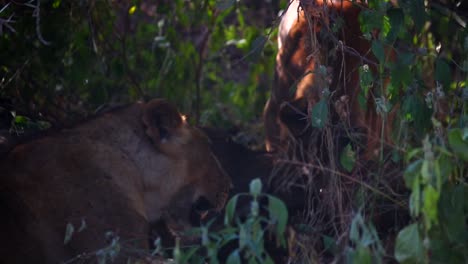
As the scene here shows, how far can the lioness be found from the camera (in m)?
3.07

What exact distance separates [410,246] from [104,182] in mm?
1535

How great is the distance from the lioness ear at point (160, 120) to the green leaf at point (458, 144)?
154cm

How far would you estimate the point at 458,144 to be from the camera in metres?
2.39

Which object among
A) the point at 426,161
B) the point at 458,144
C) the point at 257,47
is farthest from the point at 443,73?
the point at 426,161

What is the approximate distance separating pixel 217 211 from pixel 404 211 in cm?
98

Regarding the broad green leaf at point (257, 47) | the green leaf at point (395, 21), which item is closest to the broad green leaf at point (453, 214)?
the green leaf at point (395, 21)

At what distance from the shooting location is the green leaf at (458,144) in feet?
7.81

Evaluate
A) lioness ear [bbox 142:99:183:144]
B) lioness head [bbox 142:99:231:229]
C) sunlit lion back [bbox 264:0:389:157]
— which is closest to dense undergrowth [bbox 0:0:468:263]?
sunlit lion back [bbox 264:0:389:157]

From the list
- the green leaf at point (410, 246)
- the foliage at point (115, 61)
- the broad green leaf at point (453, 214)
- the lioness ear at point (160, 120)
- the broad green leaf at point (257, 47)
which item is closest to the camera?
the green leaf at point (410, 246)

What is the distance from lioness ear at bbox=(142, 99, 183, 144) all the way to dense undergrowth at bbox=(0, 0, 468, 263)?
1.42 feet

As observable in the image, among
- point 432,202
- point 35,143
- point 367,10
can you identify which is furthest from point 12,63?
point 432,202

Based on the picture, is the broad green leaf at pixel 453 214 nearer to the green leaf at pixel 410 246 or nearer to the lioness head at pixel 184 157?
the green leaf at pixel 410 246

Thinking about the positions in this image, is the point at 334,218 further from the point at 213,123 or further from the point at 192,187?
the point at 213,123

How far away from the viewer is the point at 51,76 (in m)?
4.91
